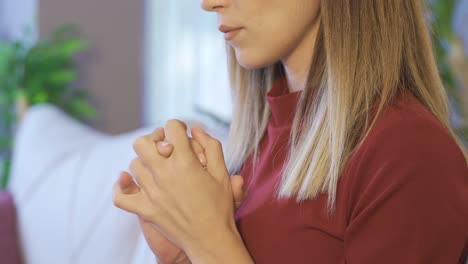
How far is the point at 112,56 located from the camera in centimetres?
436

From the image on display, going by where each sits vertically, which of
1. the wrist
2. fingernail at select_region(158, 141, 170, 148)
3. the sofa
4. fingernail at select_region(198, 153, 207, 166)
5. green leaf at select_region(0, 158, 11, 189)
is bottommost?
green leaf at select_region(0, 158, 11, 189)

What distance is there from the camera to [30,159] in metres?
2.26

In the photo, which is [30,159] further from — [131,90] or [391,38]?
[131,90]

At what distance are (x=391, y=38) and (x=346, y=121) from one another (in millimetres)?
132

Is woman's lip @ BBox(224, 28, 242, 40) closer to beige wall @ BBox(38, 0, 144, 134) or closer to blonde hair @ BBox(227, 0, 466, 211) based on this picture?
blonde hair @ BBox(227, 0, 466, 211)

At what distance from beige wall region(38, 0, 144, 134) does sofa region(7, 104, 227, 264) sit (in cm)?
186

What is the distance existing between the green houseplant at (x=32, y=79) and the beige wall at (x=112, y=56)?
16.0 inches

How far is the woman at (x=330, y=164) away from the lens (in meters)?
0.86

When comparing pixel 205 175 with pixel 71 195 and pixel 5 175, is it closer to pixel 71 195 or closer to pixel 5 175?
pixel 71 195

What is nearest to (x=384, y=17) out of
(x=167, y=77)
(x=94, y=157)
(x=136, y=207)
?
(x=136, y=207)

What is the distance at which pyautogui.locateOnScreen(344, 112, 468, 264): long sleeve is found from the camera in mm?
852

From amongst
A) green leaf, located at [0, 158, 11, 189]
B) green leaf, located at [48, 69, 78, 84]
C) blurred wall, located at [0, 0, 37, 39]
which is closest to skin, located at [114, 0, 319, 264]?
green leaf, located at [0, 158, 11, 189]

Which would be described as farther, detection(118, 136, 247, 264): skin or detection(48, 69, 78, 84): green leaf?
detection(48, 69, 78, 84): green leaf

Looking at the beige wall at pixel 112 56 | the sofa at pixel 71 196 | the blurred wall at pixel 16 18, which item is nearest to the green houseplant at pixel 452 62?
the sofa at pixel 71 196
